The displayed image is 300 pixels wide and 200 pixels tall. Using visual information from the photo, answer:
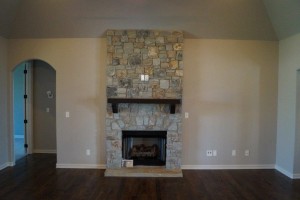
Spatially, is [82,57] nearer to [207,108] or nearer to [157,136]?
[157,136]

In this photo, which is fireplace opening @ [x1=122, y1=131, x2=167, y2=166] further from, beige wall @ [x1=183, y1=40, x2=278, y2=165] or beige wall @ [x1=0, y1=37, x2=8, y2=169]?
beige wall @ [x1=0, y1=37, x2=8, y2=169]

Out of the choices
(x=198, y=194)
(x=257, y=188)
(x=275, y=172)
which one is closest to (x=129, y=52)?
(x=198, y=194)

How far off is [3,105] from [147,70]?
327cm

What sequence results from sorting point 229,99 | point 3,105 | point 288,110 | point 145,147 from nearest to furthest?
1. point 288,110
2. point 3,105
3. point 229,99
4. point 145,147

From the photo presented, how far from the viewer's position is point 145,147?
5219mm

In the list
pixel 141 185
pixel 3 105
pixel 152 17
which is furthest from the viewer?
pixel 3 105

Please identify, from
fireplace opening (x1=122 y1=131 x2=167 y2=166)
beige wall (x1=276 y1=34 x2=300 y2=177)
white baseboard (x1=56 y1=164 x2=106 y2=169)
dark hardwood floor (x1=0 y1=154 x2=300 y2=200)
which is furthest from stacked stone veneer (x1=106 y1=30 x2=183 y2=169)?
beige wall (x1=276 y1=34 x2=300 y2=177)

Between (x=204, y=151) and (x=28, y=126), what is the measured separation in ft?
15.5

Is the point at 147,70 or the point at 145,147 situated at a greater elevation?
the point at 147,70

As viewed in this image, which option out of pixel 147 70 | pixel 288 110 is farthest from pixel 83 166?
pixel 288 110

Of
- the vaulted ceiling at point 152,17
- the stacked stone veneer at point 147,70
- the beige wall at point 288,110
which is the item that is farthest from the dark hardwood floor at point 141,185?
Result: the vaulted ceiling at point 152,17

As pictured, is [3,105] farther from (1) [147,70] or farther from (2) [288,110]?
(2) [288,110]

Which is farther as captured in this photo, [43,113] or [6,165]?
[43,113]

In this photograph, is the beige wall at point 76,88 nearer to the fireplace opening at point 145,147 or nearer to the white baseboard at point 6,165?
the fireplace opening at point 145,147
